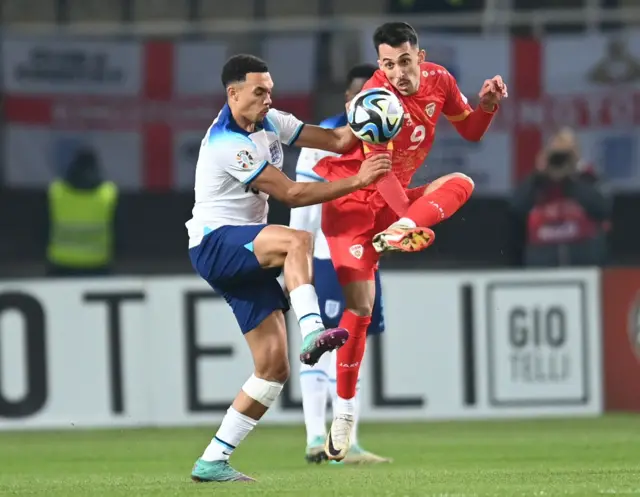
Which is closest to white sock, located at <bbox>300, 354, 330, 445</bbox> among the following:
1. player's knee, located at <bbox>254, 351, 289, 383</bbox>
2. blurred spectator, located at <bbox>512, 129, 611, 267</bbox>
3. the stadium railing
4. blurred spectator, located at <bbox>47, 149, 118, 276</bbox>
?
player's knee, located at <bbox>254, 351, 289, 383</bbox>

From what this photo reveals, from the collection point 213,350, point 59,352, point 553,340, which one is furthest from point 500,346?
point 59,352

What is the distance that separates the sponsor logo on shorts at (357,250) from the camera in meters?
9.99

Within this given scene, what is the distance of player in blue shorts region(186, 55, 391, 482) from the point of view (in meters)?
9.11

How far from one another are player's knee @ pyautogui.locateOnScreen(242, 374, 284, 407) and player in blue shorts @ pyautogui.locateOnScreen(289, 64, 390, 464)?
1.44m

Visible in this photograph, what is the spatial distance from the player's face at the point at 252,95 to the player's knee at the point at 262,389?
1.36 m

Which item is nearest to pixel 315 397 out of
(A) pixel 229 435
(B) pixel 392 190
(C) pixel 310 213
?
(C) pixel 310 213

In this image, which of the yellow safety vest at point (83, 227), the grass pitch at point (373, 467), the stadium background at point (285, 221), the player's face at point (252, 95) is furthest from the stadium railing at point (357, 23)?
the player's face at point (252, 95)

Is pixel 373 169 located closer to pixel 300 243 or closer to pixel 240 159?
pixel 300 243

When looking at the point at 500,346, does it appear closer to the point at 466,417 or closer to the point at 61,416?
the point at 466,417

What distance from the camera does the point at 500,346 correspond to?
14172 millimetres

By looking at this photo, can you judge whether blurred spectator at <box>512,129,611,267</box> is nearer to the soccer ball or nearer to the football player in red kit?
the football player in red kit

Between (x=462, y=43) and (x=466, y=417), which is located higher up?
(x=462, y=43)

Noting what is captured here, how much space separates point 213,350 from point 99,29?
17.1 ft

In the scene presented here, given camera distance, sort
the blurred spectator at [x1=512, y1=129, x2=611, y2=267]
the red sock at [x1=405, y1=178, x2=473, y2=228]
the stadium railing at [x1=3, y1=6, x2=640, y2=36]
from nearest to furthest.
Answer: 1. the red sock at [x1=405, y1=178, x2=473, y2=228]
2. the blurred spectator at [x1=512, y1=129, x2=611, y2=267]
3. the stadium railing at [x1=3, y1=6, x2=640, y2=36]
